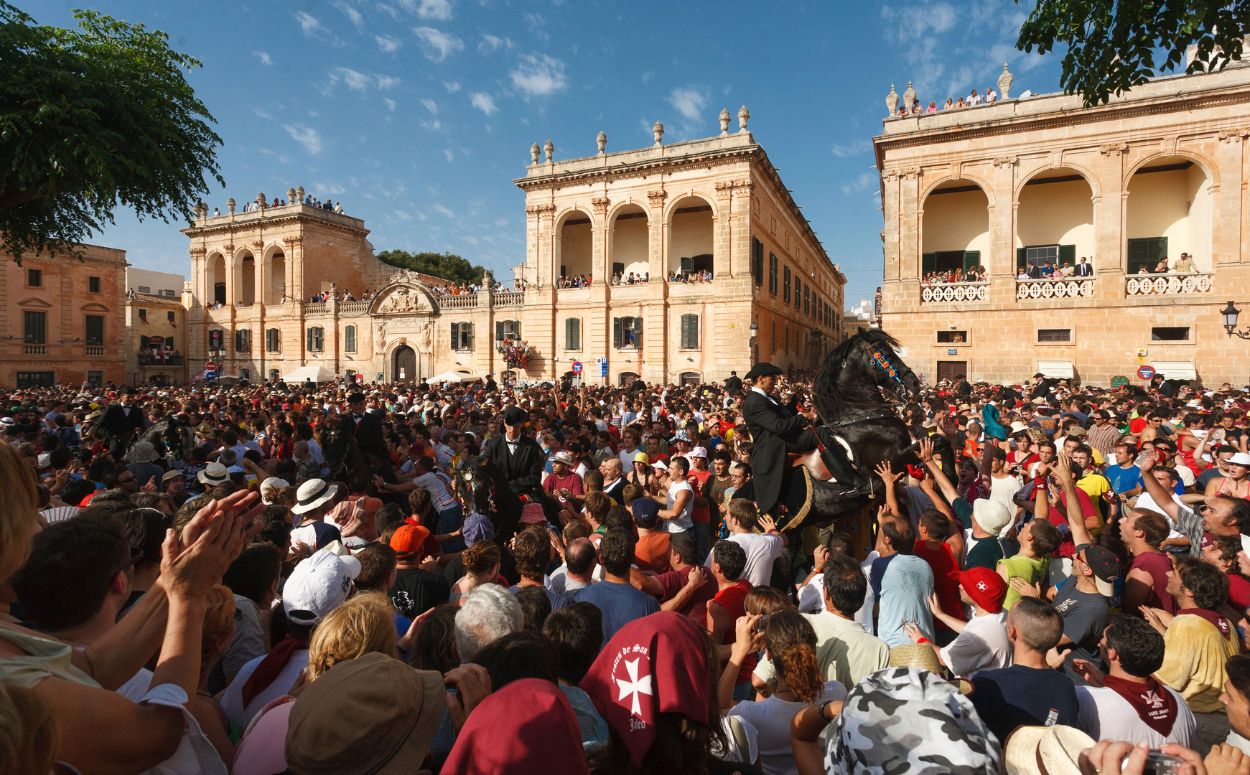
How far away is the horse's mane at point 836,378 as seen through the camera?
6.71 m

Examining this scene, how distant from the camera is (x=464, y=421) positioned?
43.0 ft

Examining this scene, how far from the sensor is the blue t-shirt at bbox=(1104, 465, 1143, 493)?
721 centimetres

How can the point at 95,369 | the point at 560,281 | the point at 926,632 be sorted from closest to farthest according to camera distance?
the point at 926,632
the point at 560,281
the point at 95,369

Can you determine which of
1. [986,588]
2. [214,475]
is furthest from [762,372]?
[214,475]

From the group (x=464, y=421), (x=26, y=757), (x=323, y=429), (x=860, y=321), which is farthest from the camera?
(x=860, y=321)

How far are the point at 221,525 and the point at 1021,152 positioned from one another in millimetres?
28913

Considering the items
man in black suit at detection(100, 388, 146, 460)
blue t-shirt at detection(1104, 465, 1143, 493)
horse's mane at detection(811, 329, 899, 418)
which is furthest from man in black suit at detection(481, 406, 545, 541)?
man in black suit at detection(100, 388, 146, 460)

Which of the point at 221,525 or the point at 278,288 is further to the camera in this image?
the point at 278,288

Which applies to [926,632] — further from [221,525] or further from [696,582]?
[221,525]

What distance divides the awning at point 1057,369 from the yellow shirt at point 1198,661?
22883mm

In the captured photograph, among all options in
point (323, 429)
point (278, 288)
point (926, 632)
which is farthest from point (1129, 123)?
point (278, 288)

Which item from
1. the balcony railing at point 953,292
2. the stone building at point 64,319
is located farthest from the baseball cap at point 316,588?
the stone building at point 64,319

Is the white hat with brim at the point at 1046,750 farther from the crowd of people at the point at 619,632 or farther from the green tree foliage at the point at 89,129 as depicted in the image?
the green tree foliage at the point at 89,129

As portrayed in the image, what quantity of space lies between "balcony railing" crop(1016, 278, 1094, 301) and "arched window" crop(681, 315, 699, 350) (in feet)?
43.8
